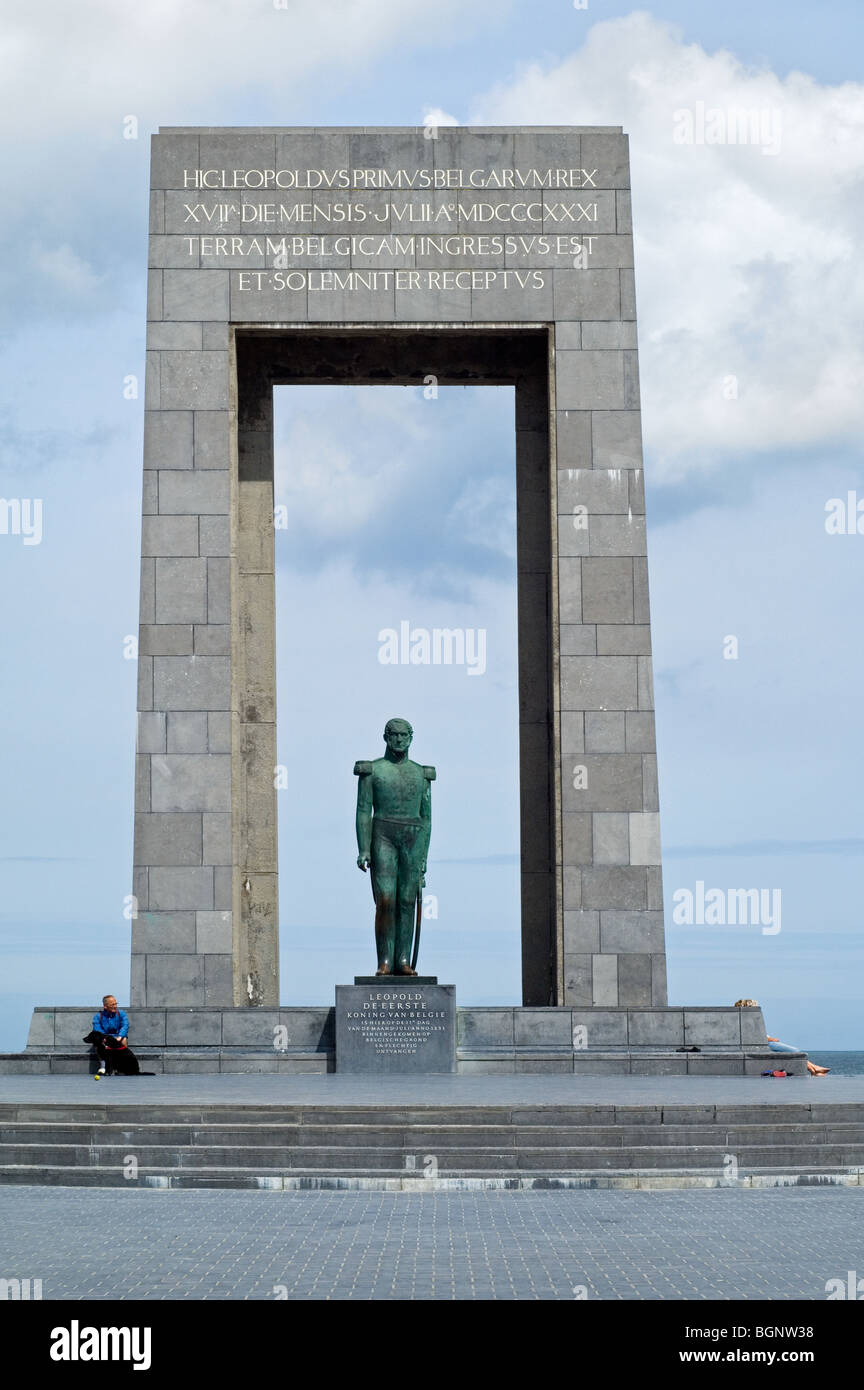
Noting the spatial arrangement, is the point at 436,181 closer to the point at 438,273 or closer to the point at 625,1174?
the point at 438,273

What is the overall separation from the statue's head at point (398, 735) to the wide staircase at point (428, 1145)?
28.3 ft

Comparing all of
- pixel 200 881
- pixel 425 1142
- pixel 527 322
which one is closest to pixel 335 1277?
pixel 425 1142

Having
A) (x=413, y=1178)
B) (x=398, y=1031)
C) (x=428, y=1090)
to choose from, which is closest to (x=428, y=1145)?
(x=413, y=1178)

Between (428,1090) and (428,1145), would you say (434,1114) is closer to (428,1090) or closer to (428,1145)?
→ (428,1145)

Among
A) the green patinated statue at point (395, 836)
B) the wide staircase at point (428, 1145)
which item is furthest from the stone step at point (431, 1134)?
the green patinated statue at point (395, 836)

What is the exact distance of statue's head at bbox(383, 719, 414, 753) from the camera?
81.7ft

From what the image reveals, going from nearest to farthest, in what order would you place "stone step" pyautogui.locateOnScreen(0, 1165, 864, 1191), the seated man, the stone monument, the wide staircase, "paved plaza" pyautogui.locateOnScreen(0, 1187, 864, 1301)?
"paved plaza" pyautogui.locateOnScreen(0, 1187, 864, 1301) → "stone step" pyautogui.locateOnScreen(0, 1165, 864, 1191) → the wide staircase → the seated man → the stone monument

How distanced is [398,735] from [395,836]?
150 cm

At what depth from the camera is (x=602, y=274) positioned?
94.5ft

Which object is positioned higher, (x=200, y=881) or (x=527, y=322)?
(x=527, y=322)

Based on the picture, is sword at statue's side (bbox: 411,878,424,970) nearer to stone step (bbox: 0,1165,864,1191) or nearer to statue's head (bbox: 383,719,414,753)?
statue's head (bbox: 383,719,414,753)

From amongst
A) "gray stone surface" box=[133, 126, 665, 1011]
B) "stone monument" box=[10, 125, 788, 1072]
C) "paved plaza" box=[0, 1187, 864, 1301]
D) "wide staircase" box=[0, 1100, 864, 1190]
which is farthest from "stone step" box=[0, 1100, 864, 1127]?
"gray stone surface" box=[133, 126, 665, 1011]

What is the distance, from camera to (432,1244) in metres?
12.5

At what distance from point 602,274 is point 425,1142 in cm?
1729
